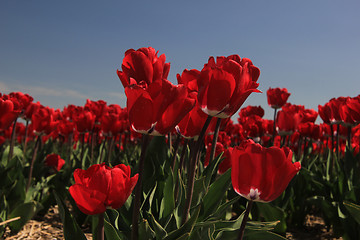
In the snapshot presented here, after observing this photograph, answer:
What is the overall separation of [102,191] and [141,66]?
0.66 m

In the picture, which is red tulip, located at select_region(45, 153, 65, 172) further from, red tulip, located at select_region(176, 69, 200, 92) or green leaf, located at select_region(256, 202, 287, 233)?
red tulip, located at select_region(176, 69, 200, 92)

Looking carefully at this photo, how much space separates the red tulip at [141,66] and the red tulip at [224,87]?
290mm

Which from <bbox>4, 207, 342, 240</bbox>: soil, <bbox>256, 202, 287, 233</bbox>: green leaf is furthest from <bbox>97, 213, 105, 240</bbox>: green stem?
<bbox>256, 202, 287, 233</bbox>: green leaf

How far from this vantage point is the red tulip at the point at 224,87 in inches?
54.3

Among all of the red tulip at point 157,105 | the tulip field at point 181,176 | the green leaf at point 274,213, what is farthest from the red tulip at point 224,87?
the green leaf at point 274,213

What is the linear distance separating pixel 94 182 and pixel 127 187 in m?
0.13

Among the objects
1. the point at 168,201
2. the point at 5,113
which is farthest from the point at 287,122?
the point at 5,113

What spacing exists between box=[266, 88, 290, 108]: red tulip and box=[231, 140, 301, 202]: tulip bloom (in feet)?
12.3

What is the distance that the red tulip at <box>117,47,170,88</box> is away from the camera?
5.12 ft

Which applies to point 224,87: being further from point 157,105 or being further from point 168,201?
point 168,201

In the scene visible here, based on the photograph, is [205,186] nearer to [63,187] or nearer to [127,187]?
[127,187]

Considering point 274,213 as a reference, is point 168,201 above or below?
above

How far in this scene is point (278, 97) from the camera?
4879 mm

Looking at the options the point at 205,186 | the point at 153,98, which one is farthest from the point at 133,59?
the point at 205,186
